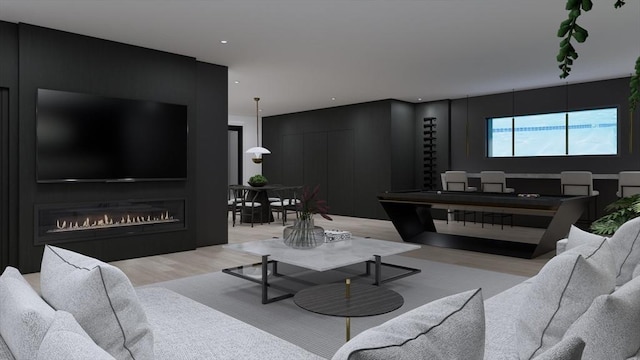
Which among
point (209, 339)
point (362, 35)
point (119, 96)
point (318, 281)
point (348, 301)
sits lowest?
point (318, 281)

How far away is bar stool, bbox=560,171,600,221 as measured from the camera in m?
6.94

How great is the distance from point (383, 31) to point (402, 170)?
5006 mm

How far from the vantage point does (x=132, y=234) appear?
210 inches

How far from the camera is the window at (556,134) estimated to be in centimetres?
765

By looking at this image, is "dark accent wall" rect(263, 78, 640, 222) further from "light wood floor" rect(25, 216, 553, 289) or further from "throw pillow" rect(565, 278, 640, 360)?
"throw pillow" rect(565, 278, 640, 360)

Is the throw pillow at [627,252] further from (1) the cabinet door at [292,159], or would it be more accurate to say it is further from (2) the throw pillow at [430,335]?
(1) the cabinet door at [292,159]

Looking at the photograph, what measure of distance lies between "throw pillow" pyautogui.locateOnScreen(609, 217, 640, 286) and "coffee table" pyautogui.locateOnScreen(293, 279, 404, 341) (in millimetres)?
1222

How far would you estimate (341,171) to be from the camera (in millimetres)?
10258

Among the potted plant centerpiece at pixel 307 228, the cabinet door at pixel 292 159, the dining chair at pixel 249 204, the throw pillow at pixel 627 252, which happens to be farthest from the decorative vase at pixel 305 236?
the cabinet door at pixel 292 159

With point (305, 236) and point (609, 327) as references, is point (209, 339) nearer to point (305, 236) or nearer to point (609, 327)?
point (609, 327)

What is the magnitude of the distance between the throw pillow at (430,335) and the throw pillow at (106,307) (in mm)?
785

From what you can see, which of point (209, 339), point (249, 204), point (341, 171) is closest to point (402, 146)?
point (341, 171)

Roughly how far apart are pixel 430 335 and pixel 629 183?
23.1 feet

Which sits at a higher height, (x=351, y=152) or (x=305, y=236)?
(x=351, y=152)
